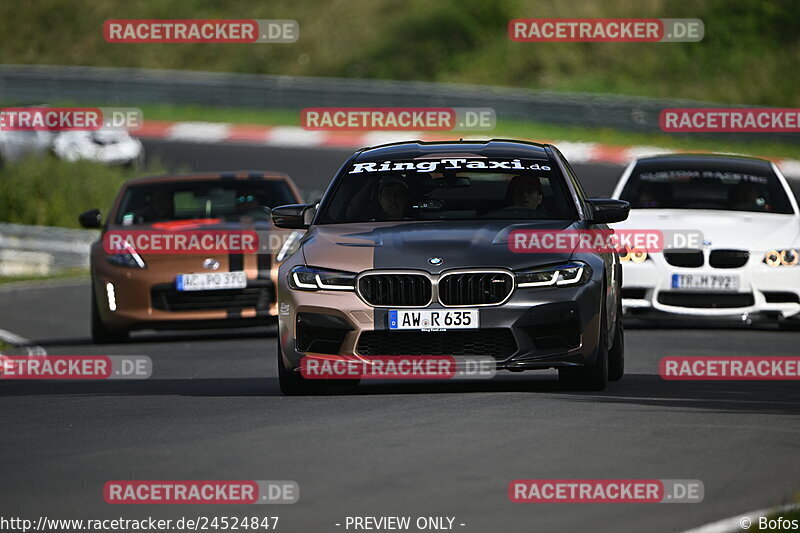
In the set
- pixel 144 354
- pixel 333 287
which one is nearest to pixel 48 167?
pixel 144 354

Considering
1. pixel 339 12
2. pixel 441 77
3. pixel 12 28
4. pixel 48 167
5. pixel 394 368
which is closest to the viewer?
pixel 394 368

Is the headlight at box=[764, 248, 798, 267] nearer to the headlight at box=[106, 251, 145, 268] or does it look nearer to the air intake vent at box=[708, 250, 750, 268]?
the air intake vent at box=[708, 250, 750, 268]

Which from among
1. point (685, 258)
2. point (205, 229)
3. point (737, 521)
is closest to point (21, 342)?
point (205, 229)

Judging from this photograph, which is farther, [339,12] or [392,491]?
[339,12]

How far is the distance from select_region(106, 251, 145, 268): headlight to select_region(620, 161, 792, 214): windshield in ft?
14.0

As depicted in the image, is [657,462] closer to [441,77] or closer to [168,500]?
[168,500]

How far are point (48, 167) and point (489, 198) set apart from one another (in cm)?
1894

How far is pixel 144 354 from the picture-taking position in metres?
14.6

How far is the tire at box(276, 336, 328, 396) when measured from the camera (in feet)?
33.4

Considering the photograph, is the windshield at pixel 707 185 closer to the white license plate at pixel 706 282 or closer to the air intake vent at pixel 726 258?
the air intake vent at pixel 726 258

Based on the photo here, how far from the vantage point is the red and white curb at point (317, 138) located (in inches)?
1248

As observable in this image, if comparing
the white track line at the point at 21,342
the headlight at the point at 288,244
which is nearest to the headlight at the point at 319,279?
the headlight at the point at 288,244

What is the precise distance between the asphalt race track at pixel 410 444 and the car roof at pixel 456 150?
1.42m

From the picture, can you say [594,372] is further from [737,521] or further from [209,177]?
[209,177]
